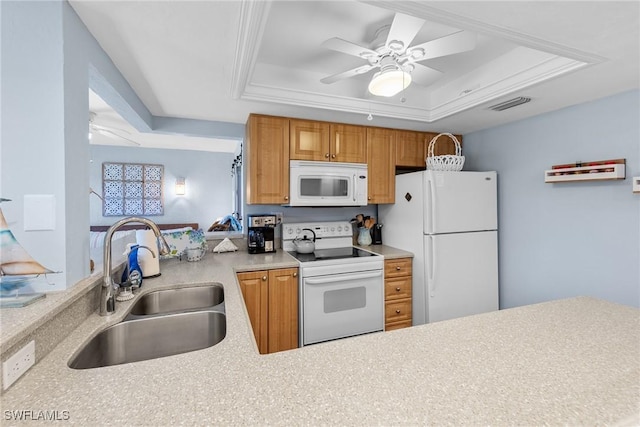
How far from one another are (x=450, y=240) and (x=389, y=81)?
159cm

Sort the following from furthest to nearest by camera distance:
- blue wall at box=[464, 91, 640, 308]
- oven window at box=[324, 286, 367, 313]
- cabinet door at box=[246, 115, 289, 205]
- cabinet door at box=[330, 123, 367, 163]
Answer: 1. cabinet door at box=[330, 123, 367, 163]
2. cabinet door at box=[246, 115, 289, 205]
3. oven window at box=[324, 286, 367, 313]
4. blue wall at box=[464, 91, 640, 308]

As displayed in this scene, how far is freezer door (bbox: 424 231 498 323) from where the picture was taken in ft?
8.03

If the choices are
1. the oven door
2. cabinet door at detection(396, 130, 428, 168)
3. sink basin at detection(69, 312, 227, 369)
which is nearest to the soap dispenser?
sink basin at detection(69, 312, 227, 369)

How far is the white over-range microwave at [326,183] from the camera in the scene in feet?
8.25

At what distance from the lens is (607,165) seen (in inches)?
75.9

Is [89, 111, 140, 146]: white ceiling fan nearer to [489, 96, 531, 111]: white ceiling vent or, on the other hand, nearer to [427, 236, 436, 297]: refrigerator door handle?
[427, 236, 436, 297]: refrigerator door handle

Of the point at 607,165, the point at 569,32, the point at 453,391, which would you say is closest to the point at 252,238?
the point at 453,391

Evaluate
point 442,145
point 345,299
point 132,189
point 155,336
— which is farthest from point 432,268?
point 132,189

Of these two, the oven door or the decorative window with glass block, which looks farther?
the decorative window with glass block

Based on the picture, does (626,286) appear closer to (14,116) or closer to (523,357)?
(523,357)

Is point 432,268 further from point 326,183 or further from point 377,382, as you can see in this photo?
point 377,382

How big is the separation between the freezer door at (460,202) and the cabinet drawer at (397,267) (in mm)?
348

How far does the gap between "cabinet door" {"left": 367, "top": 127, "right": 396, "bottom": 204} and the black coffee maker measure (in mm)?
1006

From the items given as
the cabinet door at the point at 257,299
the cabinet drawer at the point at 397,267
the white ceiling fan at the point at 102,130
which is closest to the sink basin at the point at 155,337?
the cabinet door at the point at 257,299
